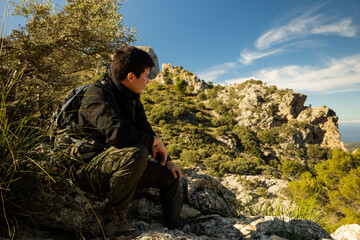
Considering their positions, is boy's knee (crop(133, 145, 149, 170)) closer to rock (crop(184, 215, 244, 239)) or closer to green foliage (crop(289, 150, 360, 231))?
rock (crop(184, 215, 244, 239))

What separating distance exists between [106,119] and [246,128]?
40196 millimetres

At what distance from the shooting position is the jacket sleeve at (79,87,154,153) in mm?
1501

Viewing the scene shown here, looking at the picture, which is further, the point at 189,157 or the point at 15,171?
the point at 189,157

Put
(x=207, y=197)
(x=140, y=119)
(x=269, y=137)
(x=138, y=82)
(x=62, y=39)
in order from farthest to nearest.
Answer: (x=269, y=137), (x=62, y=39), (x=207, y=197), (x=140, y=119), (x=138, y=82)

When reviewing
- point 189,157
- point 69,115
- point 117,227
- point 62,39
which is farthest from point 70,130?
point 189,157

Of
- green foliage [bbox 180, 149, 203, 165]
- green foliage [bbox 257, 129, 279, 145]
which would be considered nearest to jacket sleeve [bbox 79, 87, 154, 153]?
green foliage [bbox 180, 149, 203, 165]

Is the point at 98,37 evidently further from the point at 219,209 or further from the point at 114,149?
the point at 219,209

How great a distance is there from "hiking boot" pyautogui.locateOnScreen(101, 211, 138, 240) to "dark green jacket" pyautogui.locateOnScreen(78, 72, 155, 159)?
2.05 ft

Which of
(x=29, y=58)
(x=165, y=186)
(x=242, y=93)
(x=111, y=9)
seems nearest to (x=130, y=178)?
(x=165, y=186)

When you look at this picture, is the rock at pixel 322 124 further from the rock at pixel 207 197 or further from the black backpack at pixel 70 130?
the black backpack at pixel 70 130

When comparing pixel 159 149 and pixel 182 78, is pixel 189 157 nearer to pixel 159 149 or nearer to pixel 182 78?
pixel 159 149

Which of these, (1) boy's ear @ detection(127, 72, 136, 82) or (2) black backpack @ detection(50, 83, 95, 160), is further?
(1) boy's ear @ detection(127, 72, 136, 82)

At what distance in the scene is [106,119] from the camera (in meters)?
1.52

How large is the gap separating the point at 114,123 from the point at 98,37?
6247mm
